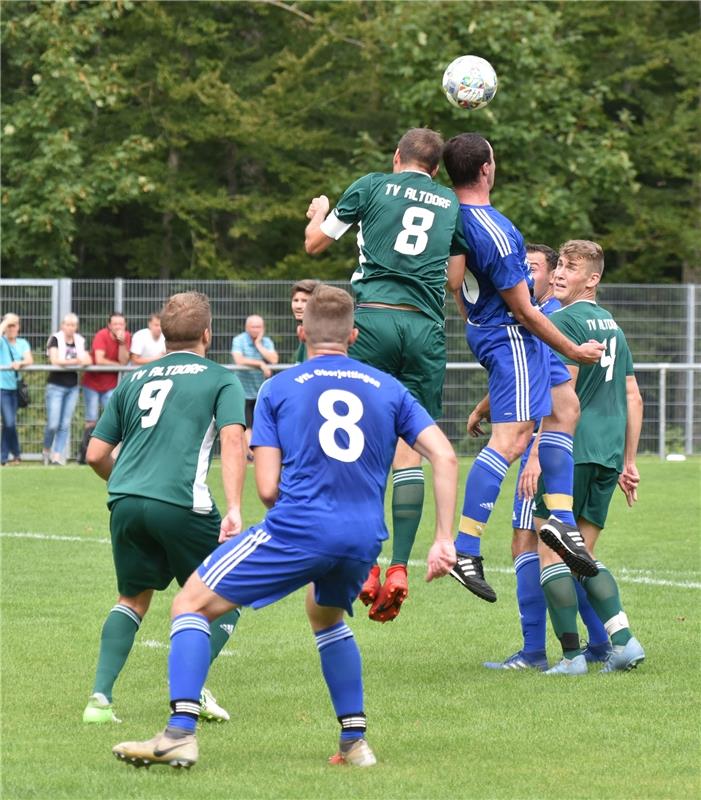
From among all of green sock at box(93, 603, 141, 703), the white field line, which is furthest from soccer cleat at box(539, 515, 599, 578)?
the white field line

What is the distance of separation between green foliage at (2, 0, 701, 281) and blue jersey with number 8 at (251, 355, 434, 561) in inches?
877

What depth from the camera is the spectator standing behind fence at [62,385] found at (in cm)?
2267

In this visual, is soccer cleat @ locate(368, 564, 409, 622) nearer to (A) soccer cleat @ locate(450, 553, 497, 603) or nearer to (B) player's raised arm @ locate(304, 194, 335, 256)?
(A) soccer cleat @ locate(450, 553, 497, 603)

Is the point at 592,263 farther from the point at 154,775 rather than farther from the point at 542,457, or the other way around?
the point at 154,775

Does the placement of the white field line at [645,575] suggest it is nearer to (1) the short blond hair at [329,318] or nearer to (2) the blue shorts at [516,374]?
(2) the blue shorts at [516,374]

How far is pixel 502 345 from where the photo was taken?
830 centimetres

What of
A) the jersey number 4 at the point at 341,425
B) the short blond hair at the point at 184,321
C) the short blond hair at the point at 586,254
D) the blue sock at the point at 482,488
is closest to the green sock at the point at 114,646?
the short blond hair at the point at 184,321

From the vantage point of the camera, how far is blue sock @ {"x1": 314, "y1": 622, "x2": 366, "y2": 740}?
20.4 feet

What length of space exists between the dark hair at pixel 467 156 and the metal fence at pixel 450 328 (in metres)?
16.3

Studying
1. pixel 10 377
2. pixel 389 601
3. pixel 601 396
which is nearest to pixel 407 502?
pixel 389 601

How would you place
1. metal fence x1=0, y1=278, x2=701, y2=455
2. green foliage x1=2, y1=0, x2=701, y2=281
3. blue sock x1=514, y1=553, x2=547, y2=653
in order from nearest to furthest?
blue sock x1=514, y1=553, x2=547, y2=653 → metal fence x1=0, y1=278, x2=701, y2=455 → green foliage x1=2, y1=0, x2=701, y2=281

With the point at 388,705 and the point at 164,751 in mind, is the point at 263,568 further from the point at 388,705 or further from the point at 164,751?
the point at 388,705

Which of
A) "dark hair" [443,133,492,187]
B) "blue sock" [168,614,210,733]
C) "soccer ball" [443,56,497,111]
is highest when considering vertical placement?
"soccer ball" [443,56,497,111]

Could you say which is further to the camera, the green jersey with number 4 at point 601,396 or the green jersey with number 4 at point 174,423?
the green jersey with number 4 at point 601,396
